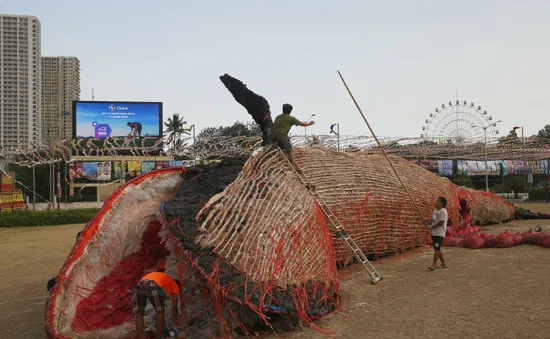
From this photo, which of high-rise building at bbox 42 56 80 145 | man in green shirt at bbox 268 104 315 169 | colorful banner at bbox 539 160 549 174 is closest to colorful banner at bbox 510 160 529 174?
colorful banner at bbox 539 160 549 174

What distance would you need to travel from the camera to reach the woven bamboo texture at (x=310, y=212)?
4840 mm

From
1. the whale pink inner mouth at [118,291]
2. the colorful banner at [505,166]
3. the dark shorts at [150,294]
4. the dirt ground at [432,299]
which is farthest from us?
the colorful banner at [505,166]

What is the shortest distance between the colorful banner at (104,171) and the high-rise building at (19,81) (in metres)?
12.3

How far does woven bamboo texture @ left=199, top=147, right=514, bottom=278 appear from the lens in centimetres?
484

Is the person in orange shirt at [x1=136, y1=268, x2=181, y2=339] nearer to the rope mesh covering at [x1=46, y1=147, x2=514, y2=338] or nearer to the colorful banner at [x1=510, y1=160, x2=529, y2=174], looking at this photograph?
the rope mesh covering at [x1=46, y1=147, x2=514, y2=338]

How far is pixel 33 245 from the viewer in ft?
46.1

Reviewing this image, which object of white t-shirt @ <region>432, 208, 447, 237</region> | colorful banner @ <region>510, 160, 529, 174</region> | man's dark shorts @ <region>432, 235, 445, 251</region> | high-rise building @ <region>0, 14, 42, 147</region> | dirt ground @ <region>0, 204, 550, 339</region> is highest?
high-rise building @ <region>0, 14, 42, 147</region>

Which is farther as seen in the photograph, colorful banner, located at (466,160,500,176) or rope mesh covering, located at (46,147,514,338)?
colorful banner, located at (466,160,500,176)

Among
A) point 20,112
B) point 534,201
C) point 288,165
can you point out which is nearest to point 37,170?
point 20,112

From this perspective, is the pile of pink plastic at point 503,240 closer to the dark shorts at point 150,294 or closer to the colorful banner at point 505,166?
the dark shorts at point 150,294

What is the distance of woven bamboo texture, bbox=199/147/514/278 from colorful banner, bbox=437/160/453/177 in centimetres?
1701

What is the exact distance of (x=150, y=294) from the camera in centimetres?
437

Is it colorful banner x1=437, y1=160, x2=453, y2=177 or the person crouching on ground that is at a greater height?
colorful banner x1=437, y1=160, x2=453, y2=177

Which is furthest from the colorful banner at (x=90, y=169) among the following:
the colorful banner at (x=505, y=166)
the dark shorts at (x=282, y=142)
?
the dark shorts at (x=282, y=142)
